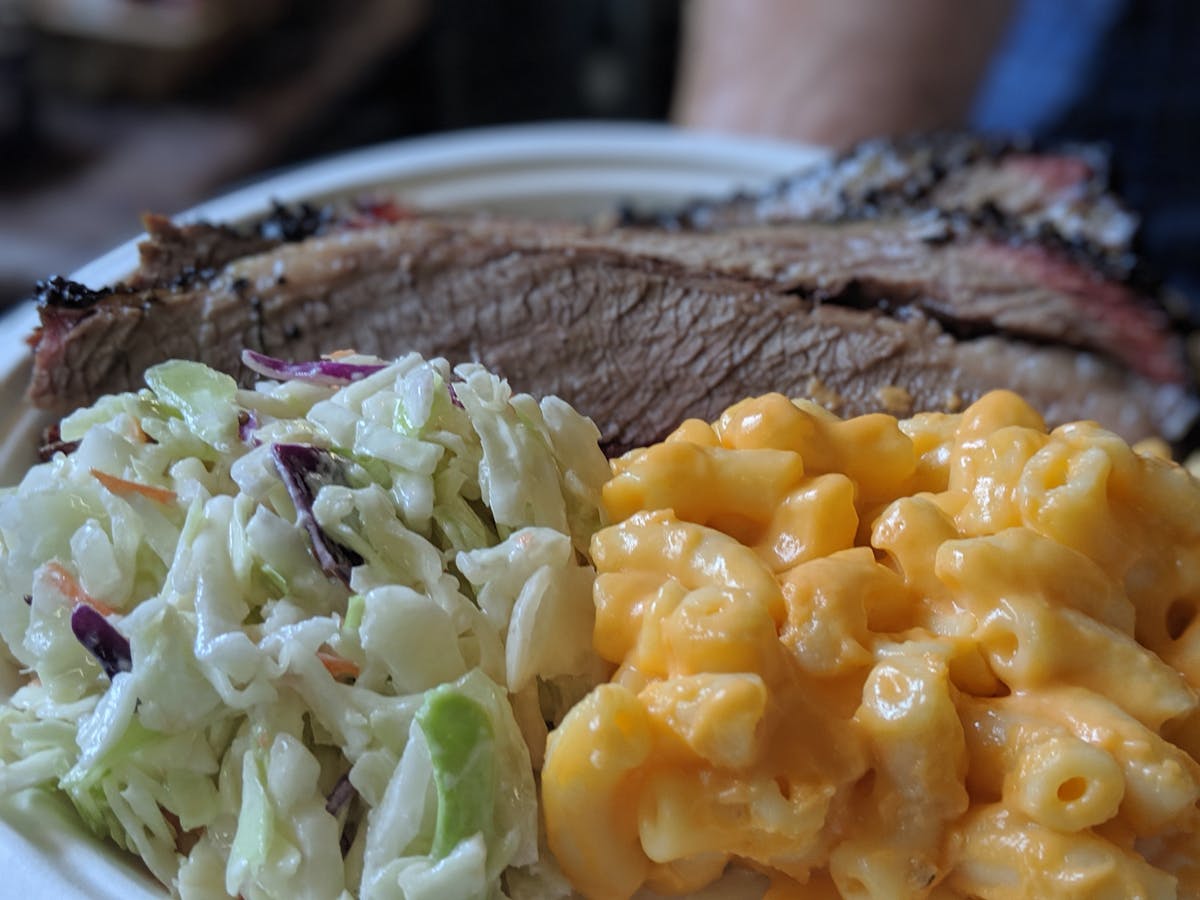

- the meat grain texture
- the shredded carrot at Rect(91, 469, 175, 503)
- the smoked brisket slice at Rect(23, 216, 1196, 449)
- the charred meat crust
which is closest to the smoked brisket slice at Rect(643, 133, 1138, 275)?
the charred meat crust

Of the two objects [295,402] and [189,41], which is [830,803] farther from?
[189,41]

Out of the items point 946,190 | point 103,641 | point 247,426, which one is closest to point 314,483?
point 247,426

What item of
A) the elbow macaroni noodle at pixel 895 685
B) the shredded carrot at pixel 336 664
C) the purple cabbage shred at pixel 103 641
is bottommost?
the elbow macaroni noodle at pixel 895 685

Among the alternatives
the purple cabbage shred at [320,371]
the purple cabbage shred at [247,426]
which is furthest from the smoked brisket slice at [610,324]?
the purple cabbage shred at [247,426]

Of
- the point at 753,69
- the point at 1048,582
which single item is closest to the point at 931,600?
the point at 1048,582

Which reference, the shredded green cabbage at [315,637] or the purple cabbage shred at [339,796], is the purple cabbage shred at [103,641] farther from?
the purple cabbage shred at [339,796]

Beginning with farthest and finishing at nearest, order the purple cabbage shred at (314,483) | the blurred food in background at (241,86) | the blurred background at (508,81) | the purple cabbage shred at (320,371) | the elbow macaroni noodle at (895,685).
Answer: the blurred food in background at (241,86)
the blurred background at (508,81)
the purple cabbage shred at (320,371)
the purple cabbage shred at (314,483)
the elbow macaroni noodle at (895,685)

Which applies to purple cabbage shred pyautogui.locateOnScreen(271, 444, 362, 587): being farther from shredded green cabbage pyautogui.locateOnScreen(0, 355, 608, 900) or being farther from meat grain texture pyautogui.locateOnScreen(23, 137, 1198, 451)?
meat grain texture pyautogui.locateOnScreen(23, 137, 1198, 451)
